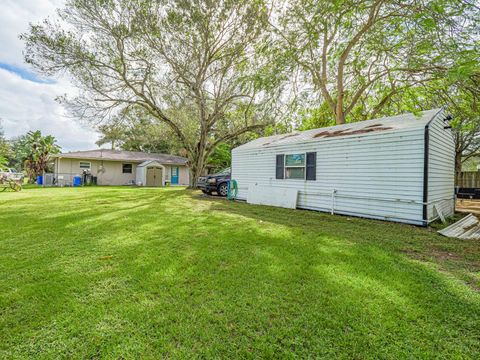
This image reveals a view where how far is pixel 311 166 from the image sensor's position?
26.2 ft

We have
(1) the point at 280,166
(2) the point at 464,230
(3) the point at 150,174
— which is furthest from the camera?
(3) the point at 150,174

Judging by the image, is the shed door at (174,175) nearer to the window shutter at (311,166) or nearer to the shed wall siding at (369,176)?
the shed wall siding at (369,176)

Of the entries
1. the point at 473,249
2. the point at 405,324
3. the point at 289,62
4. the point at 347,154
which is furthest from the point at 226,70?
the point at 405,324

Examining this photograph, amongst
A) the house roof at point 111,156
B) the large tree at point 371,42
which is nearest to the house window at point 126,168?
the house roof at point 111,156

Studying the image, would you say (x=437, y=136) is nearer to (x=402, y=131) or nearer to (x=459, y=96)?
(x=402, y=131)

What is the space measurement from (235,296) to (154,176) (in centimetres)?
2090

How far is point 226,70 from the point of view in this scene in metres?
13.5

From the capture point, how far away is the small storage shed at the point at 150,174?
68.9 ft

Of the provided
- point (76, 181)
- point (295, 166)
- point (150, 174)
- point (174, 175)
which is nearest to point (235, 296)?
point (295, 166)

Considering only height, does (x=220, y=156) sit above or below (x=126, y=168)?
above

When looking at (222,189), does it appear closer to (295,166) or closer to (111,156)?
(295,166)

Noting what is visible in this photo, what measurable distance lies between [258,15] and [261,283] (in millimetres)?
12527

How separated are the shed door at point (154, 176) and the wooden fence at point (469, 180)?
76.6ft

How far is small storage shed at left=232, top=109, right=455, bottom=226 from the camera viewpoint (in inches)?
226
